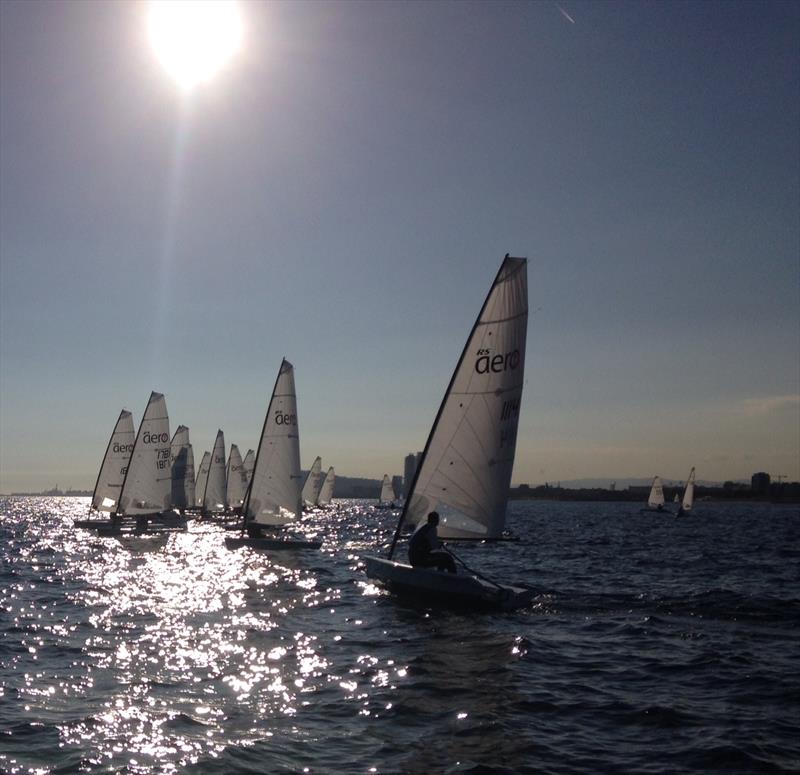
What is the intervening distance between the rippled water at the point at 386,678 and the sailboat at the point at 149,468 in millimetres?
21166

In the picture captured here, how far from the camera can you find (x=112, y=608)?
64.3 ft

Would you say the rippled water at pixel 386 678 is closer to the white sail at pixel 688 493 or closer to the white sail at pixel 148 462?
the white sail at pixel 148 462

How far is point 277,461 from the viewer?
36.8 meters

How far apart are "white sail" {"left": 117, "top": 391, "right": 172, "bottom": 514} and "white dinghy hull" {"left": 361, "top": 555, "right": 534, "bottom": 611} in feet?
95.9

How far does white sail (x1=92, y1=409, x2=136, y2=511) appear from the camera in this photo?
5041cm

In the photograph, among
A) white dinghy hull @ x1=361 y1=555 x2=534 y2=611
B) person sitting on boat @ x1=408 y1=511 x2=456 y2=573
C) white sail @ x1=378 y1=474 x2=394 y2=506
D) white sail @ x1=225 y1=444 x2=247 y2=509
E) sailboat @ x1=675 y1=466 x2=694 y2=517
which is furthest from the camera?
white sail @ x1=378 y1=474 x2=394 y2=506

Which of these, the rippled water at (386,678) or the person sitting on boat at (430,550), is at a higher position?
the person sitting on boat at (430,550)

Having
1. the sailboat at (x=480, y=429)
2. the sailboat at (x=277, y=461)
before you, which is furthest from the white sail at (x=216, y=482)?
the sailboat at (x=480, y=429)

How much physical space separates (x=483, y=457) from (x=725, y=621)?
6.96m

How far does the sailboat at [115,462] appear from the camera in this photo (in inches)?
1984

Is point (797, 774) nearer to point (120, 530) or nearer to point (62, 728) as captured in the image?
point (62, 728)

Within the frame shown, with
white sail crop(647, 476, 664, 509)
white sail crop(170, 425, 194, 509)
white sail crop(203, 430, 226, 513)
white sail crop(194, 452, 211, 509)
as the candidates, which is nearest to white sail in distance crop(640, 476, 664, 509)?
white sail crop(647, 476, 664, 509)

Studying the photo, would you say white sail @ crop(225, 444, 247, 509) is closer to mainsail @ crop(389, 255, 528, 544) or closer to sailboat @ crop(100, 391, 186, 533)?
sailboat @ crop(100, 391, 186, 533)

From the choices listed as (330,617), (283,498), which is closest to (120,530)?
(283,498)
